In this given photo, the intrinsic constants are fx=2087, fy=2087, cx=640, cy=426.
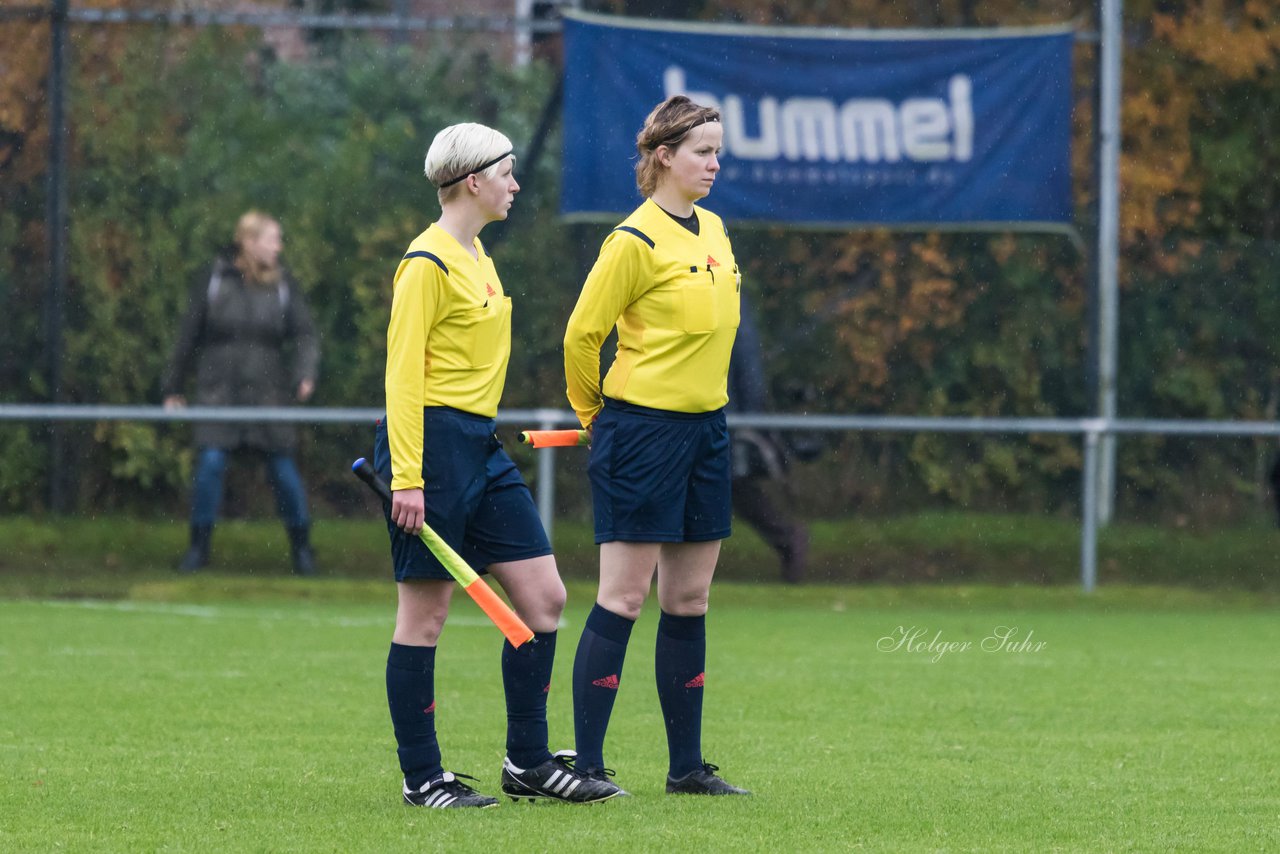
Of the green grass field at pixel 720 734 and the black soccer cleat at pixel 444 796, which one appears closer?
the green grass field at pixel 720 734

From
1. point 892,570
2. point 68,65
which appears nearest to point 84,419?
point 68,65

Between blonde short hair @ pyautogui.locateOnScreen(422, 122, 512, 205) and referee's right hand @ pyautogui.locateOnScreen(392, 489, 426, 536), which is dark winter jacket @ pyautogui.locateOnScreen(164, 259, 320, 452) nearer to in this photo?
blonde short hair @ pyautogui.locateOnScreen(422, 122, 512, 205)

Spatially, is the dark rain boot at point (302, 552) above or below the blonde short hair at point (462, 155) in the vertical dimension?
below

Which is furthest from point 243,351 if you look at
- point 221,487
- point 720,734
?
point 720,734

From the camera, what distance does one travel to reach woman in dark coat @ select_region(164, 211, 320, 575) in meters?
11.3

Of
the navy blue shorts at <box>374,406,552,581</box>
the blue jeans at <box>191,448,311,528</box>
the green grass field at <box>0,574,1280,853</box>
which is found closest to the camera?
the green grass field at <box>0,574,1280,853</box>

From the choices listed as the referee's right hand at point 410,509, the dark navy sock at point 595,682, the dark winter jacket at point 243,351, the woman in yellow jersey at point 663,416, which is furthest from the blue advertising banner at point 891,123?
the referee's right hand at point 410,509

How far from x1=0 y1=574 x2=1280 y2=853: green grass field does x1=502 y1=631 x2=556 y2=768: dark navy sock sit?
0.17 m

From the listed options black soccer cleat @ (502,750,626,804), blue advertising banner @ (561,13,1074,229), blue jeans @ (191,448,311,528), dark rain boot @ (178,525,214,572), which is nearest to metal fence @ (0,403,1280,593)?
blue jeans @ (191,448,311,528)

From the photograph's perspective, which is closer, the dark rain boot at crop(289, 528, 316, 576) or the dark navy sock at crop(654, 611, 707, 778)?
the dark navy sock at crop(654, 611, 707, 778)

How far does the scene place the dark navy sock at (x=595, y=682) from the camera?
5.39 meters

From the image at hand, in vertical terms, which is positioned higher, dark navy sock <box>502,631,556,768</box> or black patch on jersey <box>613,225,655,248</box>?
black patch on jersey <box>613,225,655,248</box>

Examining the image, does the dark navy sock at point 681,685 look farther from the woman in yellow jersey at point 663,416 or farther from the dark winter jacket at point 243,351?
the dark winter jacket at point 243,351

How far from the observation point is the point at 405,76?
11688mm
